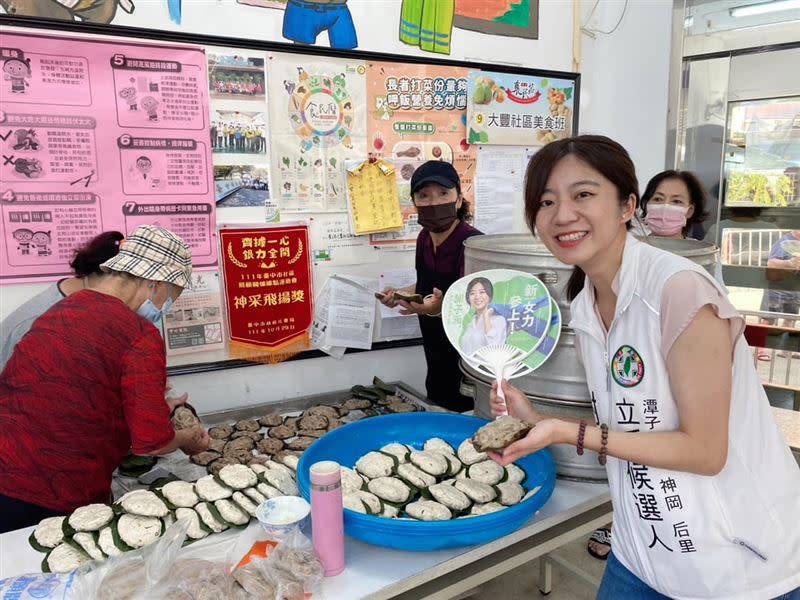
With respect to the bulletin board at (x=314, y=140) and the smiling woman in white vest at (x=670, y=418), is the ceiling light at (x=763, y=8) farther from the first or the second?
the smiling woman in white vest at (x=670, y=418)

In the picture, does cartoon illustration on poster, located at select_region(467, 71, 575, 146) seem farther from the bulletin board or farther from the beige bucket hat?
the beige bucket hat

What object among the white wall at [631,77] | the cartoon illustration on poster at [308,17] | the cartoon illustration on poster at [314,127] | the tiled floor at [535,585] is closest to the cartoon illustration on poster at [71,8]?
the cartoon illustration on poster at [308,17]

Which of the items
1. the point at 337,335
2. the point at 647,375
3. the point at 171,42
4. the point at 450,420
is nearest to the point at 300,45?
the point at 171,42

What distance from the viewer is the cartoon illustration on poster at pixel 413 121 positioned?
253cm

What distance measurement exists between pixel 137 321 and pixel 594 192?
1187 mm

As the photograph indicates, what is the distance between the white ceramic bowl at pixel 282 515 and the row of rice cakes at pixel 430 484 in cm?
11

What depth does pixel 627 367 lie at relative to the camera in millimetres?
1094

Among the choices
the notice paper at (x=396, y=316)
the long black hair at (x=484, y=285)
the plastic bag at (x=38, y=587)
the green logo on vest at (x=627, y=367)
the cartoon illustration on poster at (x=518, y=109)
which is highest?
the cartoon illustration on poster at (x=518, y=109)

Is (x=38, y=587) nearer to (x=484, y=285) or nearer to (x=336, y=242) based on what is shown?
(x=484, y=285)

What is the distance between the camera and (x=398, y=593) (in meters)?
1.14

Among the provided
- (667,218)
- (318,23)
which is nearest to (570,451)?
(667,218)

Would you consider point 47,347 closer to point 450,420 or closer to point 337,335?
point 450,420

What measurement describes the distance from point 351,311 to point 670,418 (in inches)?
67.2

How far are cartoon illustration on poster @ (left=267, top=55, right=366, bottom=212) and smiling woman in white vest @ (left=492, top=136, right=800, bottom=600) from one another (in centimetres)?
143
